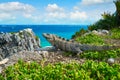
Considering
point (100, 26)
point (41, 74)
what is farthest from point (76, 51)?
point (100, 26)

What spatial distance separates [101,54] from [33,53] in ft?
7.84

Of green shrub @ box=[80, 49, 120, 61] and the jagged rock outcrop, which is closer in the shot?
green shrub @ box=[80, 49, 120, 61]

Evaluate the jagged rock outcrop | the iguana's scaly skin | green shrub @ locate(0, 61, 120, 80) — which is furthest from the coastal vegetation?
the jagged rock outcrop

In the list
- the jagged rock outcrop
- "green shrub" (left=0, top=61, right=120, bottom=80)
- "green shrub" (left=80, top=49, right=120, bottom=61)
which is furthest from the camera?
the jagged rock outcrop

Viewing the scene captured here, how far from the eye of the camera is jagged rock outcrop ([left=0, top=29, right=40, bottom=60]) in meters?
29.2

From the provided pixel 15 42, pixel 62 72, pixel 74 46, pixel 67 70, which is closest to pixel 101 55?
pixel 74 46

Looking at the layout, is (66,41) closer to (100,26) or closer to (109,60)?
(109,60)

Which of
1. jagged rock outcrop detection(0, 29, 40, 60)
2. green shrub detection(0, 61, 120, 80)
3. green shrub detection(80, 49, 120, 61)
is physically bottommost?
jagged rock outcrop detection(0, 29, 40, 60)

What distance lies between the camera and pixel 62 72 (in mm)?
10633

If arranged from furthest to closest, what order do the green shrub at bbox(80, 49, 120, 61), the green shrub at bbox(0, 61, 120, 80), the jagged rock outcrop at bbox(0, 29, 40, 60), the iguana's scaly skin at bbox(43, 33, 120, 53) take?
1. the jagged rock outcrop at bbox(0, 29, 40, 60)
2. the iguana's scaly skin at bbox(43, 33, 120, 53)
3. the green shrub at bbox(80, 49, 120, 61)
4. the green shrub at bbox(0, 61, 120, 80)

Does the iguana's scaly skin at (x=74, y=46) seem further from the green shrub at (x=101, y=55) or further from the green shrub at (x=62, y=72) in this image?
the green shrub at (x=62, y=72)

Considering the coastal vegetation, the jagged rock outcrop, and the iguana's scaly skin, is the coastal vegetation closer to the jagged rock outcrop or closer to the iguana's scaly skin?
the iguana's scaly skin

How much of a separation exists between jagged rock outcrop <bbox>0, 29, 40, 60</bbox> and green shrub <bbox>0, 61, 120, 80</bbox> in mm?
17441

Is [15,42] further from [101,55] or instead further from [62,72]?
[62,72]
